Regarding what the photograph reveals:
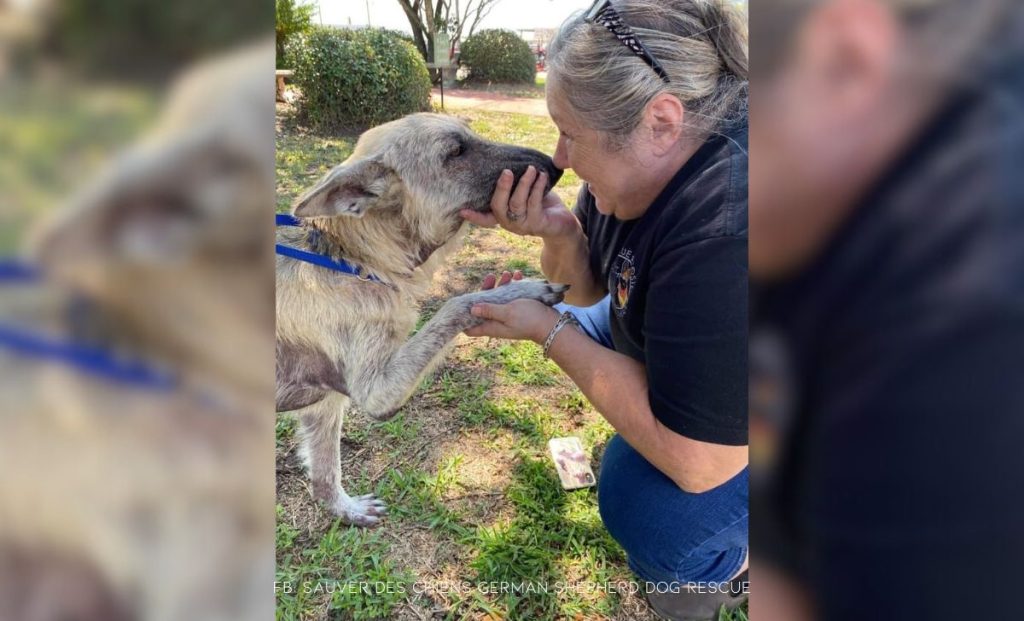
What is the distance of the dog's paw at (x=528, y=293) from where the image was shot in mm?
2592

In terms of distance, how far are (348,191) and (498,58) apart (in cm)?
85

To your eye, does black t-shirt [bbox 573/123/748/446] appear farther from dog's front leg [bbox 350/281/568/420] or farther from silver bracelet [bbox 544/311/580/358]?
dog's front leg [bbox 350/281/568/420]

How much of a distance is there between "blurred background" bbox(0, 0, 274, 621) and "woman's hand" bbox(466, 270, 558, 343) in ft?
4.61

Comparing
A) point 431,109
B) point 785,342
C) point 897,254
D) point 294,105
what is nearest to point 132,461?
point 785,342

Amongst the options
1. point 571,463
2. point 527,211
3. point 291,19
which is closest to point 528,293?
point 527,211

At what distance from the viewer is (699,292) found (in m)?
1.93

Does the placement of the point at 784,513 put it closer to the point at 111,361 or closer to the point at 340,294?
the point at 111,361

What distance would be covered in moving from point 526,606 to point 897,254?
1.79m

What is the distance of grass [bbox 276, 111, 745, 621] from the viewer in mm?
2170

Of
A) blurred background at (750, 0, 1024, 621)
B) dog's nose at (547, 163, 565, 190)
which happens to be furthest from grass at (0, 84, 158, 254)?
dog's nose at (547, 163, 565, 190)

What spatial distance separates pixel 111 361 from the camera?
1.04m

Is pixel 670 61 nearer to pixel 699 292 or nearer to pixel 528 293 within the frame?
pixel 699 292

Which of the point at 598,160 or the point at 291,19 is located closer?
the point at 291,19

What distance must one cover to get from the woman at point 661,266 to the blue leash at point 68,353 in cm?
151
